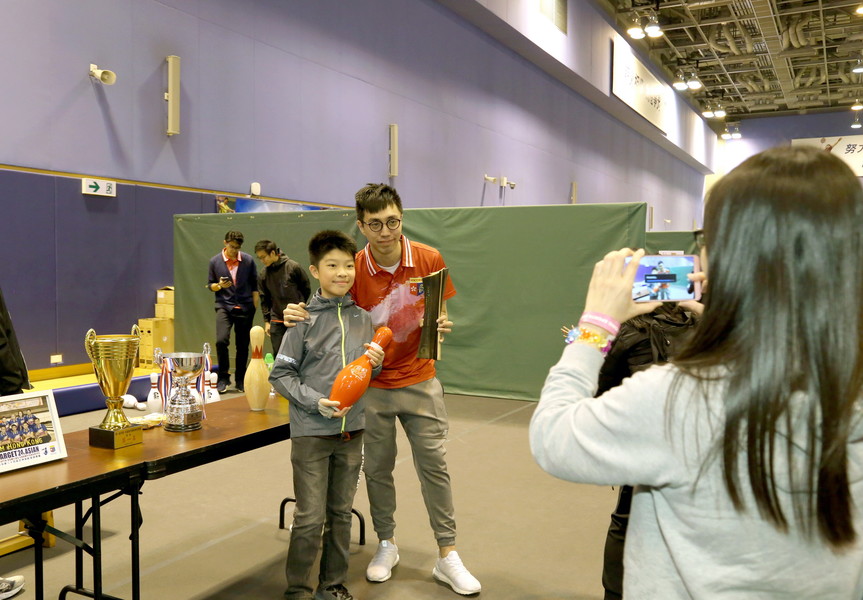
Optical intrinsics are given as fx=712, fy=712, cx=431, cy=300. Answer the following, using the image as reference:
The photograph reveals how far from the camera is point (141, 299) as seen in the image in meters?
7.73

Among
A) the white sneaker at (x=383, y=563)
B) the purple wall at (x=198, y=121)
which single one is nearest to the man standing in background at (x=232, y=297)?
the purple wall at (x=198, y=121)

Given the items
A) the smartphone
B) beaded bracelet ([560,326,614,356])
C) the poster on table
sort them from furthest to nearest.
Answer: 1. the poster on table
2. the smartphone
3. beaded bracelet ([560,326,614,356])

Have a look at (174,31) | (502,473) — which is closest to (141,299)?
(174,31)

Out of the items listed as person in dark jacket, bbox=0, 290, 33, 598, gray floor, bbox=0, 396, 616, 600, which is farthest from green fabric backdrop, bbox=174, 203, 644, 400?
person in dark jacket, bbox=0, 290, 33, 598

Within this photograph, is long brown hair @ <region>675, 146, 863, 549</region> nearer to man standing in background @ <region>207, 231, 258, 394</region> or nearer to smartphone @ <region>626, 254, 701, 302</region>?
smartphone @ <region>626, 254, 701, 302</region>

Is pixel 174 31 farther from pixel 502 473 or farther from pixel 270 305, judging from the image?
pixel 502 473

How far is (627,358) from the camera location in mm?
2293

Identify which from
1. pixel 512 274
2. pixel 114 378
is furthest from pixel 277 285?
pixel 114 378

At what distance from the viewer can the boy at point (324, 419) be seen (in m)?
2.46

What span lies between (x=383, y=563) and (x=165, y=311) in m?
5.77

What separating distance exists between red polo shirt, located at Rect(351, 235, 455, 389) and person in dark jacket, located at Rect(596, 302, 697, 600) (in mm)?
828

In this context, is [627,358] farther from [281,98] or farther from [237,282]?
[281,98]

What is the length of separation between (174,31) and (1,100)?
208cm

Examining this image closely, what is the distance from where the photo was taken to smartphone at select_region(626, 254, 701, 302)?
1.19 m
